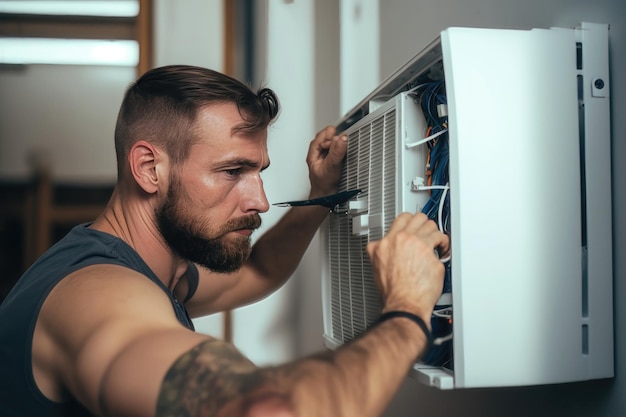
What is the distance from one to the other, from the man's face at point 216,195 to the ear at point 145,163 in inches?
1.4

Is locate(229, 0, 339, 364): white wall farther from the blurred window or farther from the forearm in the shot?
the forearm

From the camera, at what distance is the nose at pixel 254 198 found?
1268mm

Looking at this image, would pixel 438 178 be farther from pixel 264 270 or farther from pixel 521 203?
pixel 264 270

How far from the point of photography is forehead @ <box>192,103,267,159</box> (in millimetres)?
1223

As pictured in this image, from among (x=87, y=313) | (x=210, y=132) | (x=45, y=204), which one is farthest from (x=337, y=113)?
(x=45, y=204)

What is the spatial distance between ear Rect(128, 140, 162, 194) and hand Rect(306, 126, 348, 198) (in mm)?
356

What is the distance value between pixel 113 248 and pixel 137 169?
0.18 meters

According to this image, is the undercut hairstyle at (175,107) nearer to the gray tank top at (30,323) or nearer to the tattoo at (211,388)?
the gray tank top at (30,323)

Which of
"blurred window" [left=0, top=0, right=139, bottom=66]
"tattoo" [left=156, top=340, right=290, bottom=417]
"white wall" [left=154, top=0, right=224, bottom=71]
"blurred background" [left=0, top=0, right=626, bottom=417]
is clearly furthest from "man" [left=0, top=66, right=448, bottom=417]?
"blurred window" [left=0, top=0, right=139, bottom=66]

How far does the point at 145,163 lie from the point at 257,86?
2.42 feet

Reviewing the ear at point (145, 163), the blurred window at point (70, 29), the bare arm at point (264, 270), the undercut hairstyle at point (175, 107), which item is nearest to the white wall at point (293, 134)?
the bare arm at point (264, 270)

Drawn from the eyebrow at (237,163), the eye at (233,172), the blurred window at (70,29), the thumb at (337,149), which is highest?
the blurred window at (70,29)

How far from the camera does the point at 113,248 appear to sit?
114 cm

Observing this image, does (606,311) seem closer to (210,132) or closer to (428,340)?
(428,340)
